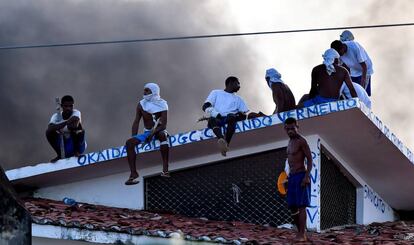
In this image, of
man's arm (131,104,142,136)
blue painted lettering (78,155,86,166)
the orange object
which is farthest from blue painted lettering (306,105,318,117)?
blue painted lettering (78,155,86,166)

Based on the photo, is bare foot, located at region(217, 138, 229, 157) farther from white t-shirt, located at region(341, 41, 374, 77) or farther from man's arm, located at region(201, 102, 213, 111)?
white t-shirt, located at region(341, 41, 374, 77)

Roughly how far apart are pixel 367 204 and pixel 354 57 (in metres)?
2.10

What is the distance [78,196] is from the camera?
55.9 feet

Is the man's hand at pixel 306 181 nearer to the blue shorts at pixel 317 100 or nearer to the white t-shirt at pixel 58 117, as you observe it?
the blue shorts at pixel 317 100

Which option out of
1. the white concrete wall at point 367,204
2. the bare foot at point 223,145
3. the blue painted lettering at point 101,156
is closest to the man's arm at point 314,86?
the white concrete wall at point 367,204

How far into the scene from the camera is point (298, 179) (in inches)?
543

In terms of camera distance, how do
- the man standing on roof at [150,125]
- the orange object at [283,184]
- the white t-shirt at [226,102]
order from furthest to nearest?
the man standing on roof at [150,125], the white t-shirt at [226,102], the orange object at [283,184]

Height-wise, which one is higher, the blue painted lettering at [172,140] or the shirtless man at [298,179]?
the blue painted lettering at [172,140]

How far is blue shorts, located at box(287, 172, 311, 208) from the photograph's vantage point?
44.9 ft

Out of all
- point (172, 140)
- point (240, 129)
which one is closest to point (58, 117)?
point (172, 140)

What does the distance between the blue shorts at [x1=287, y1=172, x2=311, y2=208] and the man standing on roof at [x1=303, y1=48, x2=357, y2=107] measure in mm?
1990

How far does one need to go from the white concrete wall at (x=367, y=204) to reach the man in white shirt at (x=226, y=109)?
1.52m

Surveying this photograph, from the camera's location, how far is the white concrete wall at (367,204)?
680 inches

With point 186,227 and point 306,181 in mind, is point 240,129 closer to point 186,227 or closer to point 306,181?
point 186,227
